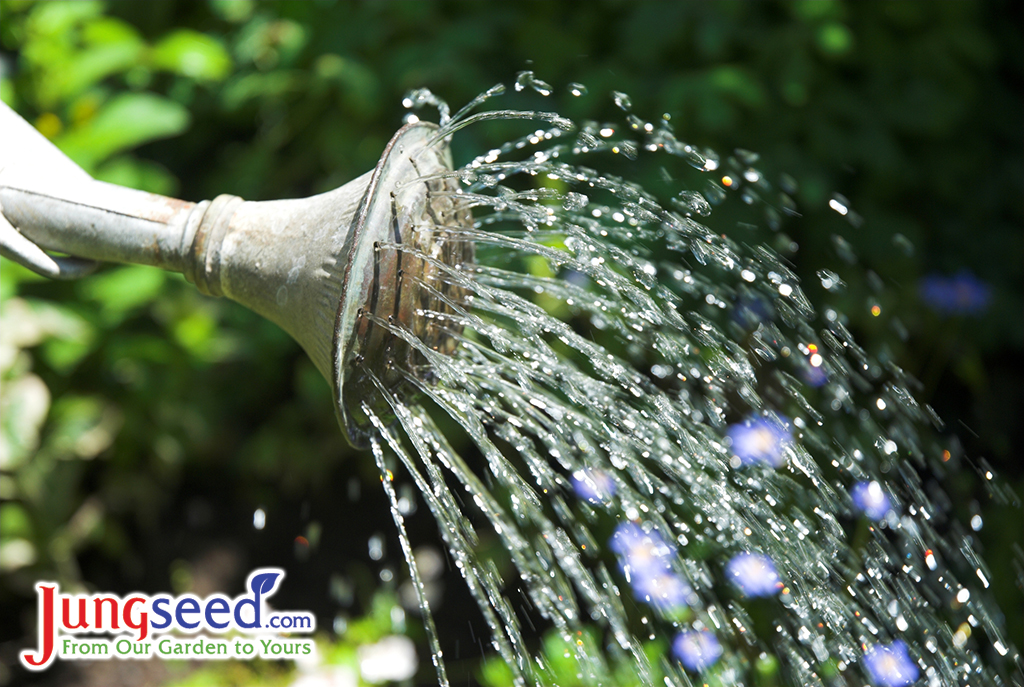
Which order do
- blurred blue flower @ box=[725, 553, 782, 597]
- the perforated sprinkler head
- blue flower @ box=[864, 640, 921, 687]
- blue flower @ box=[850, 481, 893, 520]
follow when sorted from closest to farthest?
the perforated sprinkler head, blue flower @ box=[864, 640, 921, 687], blurred blue flower @ box=[725, 553, 782, 597], blue flower @ box=[850, 481, 893, 520]

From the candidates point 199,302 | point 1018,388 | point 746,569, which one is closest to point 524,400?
point 746,569

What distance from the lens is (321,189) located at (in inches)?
97.3

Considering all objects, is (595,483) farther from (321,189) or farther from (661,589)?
(321,189)

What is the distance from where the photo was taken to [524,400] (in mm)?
1435

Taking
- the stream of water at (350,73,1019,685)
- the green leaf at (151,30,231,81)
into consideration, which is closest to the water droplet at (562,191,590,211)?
the stream of water at (350,73,1019,685)

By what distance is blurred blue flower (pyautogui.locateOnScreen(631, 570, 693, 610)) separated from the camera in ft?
6.40

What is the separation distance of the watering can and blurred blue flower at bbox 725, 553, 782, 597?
1056 mm

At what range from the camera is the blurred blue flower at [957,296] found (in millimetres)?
2756

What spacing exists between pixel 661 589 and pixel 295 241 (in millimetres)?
1246

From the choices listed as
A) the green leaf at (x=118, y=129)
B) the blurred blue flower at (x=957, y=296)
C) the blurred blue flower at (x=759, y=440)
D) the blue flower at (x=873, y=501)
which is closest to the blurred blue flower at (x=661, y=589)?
the blurred blue flower at (x=759, y=440)

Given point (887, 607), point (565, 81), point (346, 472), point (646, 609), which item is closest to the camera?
point (887, 607)

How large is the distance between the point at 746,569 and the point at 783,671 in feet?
0.73

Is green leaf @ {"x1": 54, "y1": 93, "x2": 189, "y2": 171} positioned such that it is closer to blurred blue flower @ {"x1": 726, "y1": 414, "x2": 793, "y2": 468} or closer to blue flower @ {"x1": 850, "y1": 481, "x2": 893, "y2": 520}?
blurred blue flower @ {"x1": 726, "y1": 414, "x2": 793, "y2": 468}

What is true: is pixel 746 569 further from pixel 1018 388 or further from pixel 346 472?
pixel 1018 388
